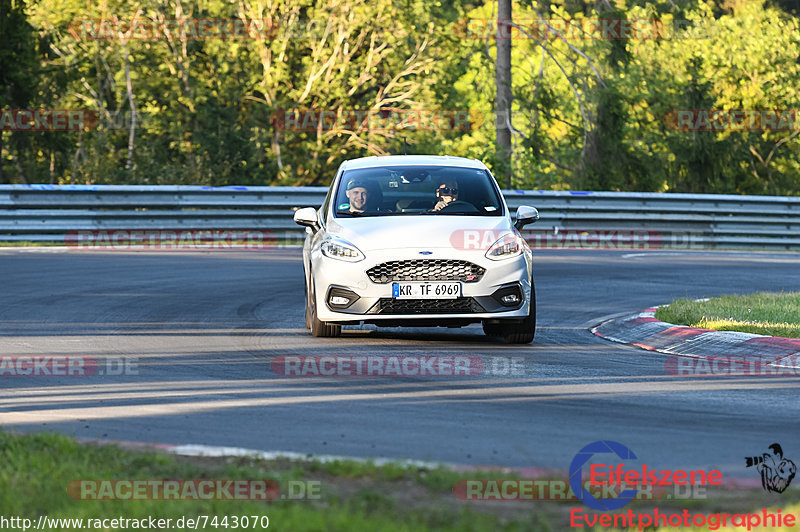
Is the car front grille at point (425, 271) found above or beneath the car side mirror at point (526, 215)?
beneath

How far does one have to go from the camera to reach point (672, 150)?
39375 mm

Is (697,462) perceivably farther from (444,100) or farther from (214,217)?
(444,100)

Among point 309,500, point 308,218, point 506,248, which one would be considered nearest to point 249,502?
point 309,500

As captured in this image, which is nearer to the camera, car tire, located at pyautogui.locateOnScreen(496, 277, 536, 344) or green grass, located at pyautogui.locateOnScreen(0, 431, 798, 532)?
green grass, located at pyautogui.locateOnScreen(0, 431, 798, 532)

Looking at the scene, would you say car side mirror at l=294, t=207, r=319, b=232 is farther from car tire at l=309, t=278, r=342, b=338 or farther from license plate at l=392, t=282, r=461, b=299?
license plate at l=392, t=282, r=461, b=299

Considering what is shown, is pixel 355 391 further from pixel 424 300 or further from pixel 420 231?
pixel 420 231

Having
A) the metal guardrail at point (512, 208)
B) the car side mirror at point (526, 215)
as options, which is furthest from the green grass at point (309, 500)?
the metal guardrail at point (512, 208)

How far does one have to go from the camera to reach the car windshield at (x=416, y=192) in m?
12.5

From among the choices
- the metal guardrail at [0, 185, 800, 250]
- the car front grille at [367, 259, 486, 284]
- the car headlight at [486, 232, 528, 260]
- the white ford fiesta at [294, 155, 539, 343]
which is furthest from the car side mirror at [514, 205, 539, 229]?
the metal guardrail at [0, 185, 800, 250]

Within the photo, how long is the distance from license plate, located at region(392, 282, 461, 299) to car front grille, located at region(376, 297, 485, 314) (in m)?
0.04


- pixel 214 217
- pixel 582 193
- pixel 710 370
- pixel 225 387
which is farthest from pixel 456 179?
pixel 582 193

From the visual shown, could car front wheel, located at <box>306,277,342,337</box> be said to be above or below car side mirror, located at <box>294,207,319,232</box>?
below

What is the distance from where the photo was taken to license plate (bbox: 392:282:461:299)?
11328 mm

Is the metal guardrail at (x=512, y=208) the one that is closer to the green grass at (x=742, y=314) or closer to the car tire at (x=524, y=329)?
the green grass at (x=742, y=314)
